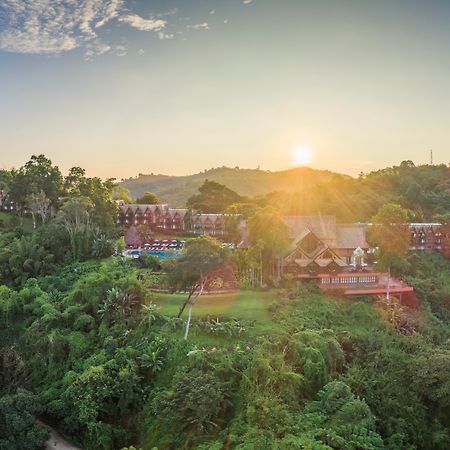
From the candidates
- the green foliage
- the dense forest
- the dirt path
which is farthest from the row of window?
the green foliage

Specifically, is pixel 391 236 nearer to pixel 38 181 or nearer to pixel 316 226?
pixel 316 226

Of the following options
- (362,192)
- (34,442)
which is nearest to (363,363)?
(34,442)

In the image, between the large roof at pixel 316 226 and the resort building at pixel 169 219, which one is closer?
the large roof at pixel 316 226

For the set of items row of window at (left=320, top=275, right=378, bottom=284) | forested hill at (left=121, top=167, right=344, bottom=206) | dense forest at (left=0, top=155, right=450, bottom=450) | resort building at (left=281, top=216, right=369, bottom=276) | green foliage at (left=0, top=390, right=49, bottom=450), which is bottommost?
green foliage at (left=0, top=390, right=49, bottom=450)

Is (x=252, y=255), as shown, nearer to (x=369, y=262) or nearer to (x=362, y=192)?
(x=369, y=262)

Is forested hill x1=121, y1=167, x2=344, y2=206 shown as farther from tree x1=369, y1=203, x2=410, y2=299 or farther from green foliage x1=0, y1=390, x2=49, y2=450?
green foliage x1=0, y1=390, x2=49, y2=450

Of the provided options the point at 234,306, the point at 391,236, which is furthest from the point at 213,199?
the point at 234,306

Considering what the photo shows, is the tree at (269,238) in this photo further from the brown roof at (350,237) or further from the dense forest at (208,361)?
the brown roof at (350,237)

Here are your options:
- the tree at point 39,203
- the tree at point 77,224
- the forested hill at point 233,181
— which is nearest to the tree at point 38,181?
the tree at point 39,203
